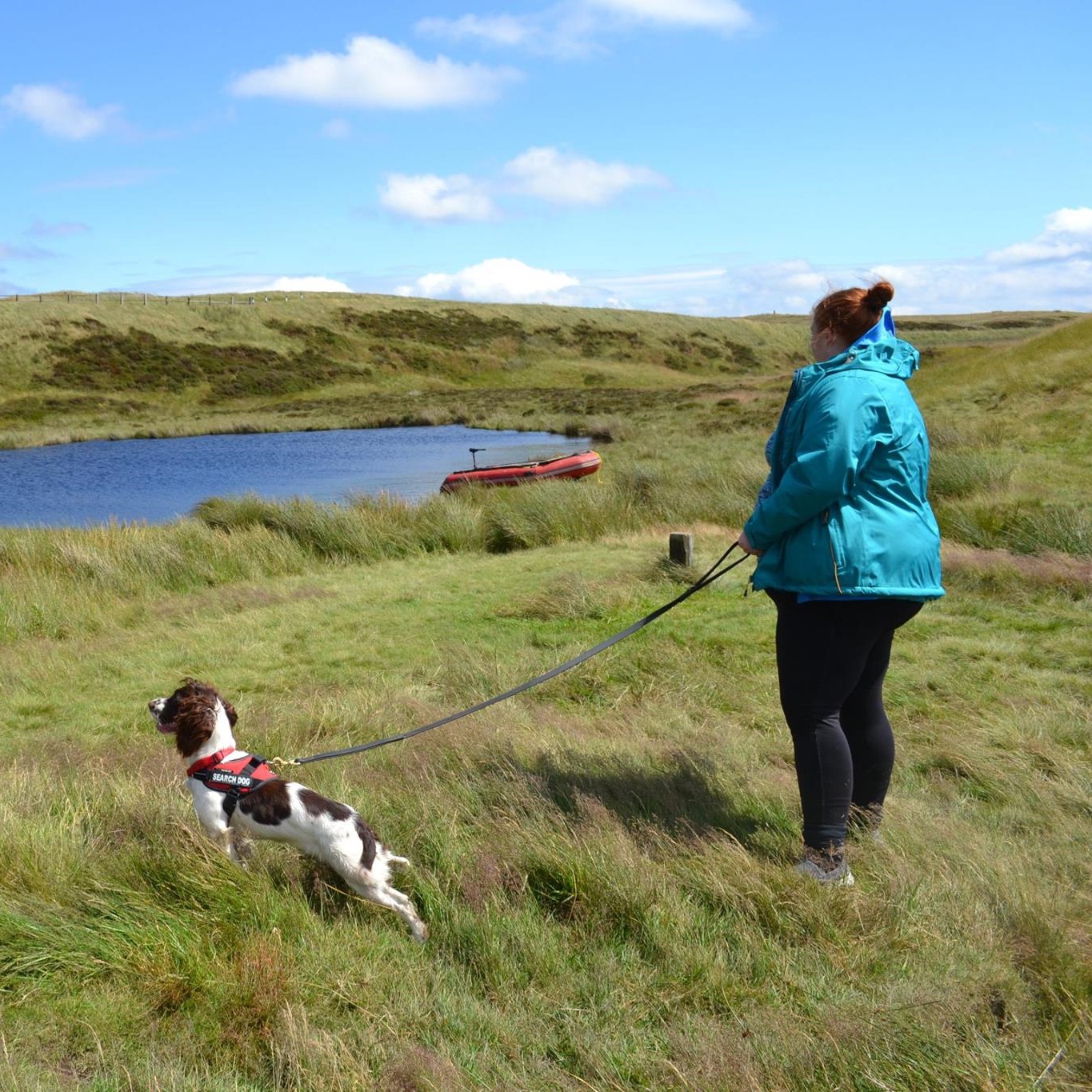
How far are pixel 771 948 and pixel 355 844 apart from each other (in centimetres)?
123

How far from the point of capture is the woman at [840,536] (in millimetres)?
2809

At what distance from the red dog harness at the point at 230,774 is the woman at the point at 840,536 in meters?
1.70

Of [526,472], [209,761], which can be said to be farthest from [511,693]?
[526,472]

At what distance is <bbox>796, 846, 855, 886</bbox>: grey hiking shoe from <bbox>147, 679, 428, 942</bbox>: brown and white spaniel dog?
1171 mm

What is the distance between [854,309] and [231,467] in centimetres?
2697

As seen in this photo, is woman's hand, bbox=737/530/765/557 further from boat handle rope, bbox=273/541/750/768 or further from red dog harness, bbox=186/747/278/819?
red dog harness, bbox=186/747/278/819

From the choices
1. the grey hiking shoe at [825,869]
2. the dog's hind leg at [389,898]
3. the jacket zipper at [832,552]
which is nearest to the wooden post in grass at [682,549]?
the grey hiking shoe at [825,869]

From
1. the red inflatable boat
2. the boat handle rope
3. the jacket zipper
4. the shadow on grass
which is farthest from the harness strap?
the red inflatable boat

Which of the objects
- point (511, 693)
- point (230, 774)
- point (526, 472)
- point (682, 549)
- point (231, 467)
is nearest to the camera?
point (230, 774)

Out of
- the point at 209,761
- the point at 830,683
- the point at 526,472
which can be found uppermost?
the point at 830,683

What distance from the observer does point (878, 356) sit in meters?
2.90

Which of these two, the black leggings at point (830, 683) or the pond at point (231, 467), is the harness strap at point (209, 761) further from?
the pond at point (231, 467)

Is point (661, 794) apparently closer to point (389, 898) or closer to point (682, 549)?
point (389, 898)

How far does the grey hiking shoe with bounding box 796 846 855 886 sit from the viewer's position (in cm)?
300
